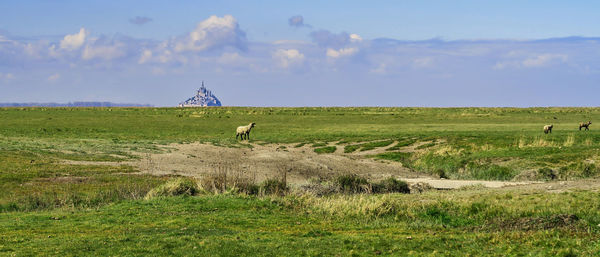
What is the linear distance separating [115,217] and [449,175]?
77.3 feet

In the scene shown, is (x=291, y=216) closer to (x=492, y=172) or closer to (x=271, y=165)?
(x=271, y=165)

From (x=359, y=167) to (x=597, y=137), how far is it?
20.3 metres

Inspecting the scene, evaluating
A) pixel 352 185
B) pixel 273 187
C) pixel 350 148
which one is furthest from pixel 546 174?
pixel 350 148

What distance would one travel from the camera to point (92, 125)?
80.0 meters

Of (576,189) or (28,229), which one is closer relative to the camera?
(28,229)

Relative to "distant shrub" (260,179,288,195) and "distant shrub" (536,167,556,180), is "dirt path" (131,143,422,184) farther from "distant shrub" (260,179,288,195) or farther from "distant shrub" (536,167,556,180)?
"distant shrub" (536,167,556,180)

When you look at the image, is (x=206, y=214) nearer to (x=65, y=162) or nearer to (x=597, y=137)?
(x=65, y=162)

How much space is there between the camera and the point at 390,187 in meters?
29.2

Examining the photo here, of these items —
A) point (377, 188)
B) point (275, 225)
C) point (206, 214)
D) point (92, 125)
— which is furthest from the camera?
point (92, 125)

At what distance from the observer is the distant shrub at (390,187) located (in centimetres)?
2911

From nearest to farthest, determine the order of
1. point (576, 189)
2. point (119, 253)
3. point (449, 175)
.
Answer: point (119, 253) < point (576, 189) < point (449, 175)

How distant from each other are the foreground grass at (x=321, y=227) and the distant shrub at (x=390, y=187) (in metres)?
3.56

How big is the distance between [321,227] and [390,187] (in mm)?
10669

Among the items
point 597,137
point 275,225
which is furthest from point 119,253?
point 597,137
